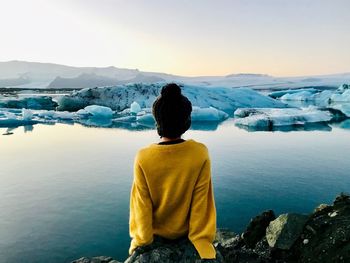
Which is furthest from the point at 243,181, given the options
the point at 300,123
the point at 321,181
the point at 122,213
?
the point at 300,123

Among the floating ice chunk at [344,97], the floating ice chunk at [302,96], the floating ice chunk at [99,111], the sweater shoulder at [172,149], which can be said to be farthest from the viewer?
the floating ice chunk at [302,96]

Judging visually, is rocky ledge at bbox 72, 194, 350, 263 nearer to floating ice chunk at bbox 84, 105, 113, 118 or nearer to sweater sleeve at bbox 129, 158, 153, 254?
sweater sleeve at bbox 129, 158, 153, 254

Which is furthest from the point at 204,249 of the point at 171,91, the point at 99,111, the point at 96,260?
the point at 99,111

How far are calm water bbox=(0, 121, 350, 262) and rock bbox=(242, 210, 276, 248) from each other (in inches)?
34.1

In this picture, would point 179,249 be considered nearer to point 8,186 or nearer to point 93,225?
point 93,225

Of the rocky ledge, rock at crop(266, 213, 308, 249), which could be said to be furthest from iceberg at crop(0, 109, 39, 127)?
rock at crop(266, 213, 308, 249)

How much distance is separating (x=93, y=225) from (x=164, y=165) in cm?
491

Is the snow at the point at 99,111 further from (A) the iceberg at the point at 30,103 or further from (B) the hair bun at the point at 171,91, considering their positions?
(B) the hair bun at the point at 171,91

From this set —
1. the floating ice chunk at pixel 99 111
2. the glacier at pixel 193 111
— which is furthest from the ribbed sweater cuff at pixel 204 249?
the floating ice chunk at pixel 99 111

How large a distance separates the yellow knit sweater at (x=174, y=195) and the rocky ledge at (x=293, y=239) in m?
2.47

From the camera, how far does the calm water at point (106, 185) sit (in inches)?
227

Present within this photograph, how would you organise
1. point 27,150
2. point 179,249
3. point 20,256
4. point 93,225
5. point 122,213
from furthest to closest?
point 27,150
point 122,213
point 93,225
point 20,256
point 179,249

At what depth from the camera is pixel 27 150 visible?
529 inches

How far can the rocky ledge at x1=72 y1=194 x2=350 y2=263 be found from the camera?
401cm
